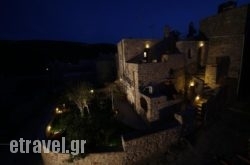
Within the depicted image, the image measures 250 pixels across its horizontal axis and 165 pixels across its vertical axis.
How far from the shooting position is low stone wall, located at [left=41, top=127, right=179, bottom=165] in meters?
10.1

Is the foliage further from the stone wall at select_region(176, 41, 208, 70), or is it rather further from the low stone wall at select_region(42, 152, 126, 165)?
the stone wall at select_region(176, 41, 208, 70)

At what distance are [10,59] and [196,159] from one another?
34347mm

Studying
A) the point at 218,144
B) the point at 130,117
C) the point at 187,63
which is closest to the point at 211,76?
the point at 187,63

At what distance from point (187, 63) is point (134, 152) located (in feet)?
33.4

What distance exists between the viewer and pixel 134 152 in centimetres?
1031

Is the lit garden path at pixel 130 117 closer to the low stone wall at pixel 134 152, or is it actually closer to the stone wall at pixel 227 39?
the low stone wall at pixel 134 152

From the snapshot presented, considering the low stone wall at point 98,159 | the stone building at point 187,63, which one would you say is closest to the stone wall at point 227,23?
the stone building at point 187,63

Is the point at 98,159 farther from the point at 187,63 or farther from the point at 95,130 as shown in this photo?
the point at 187,63

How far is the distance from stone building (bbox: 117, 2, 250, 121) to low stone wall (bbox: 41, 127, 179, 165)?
219 cm

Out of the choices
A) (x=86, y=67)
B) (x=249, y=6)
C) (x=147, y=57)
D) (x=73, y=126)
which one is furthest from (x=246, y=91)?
(x=86, y=67)

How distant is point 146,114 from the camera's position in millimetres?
13359

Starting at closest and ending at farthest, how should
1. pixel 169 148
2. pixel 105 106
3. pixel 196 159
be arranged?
pixel 196 159 < pixel 169 148 < pixel 105 106

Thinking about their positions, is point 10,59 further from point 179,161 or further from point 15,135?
point 179,161

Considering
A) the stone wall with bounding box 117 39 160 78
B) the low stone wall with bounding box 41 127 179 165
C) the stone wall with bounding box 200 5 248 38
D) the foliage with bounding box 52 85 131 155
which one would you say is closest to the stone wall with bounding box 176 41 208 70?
the stone wall with bounding box 200 5 248 38
